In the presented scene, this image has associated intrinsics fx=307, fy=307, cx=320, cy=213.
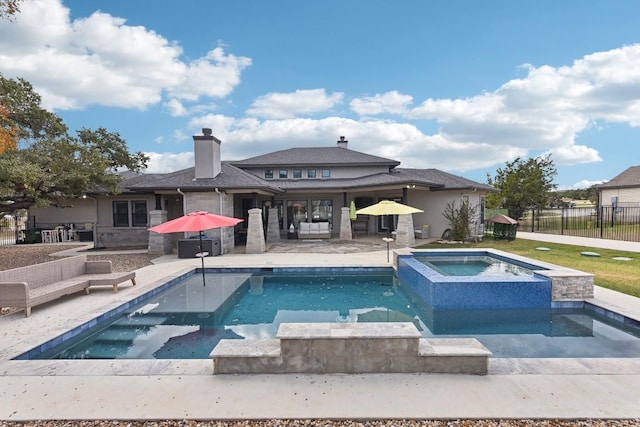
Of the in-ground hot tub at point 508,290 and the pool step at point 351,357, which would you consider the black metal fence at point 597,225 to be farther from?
the pool step at point 351,357

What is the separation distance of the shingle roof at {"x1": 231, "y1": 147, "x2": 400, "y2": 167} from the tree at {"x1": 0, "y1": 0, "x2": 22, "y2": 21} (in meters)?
15.5

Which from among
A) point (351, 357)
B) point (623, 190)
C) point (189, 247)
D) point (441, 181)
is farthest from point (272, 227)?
point (623, 190)

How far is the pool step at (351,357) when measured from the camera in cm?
383

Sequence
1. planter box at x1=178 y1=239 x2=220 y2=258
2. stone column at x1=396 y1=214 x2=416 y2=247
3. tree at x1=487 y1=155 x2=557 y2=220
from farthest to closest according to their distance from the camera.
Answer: tree at x1=487 y1=155 x2=557 y2=220, stone column at x1=396 y1=214 x2=416 y2=247, planter box at x1=178 y1=239 x2=220 y2=258

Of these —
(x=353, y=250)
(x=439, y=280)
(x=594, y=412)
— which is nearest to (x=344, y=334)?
(x=594, y=412)

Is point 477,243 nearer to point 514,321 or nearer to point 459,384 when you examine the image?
point 514,321

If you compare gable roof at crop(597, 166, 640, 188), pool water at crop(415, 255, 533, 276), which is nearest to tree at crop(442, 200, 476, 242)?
pool water at crop(415, 255, 533, 276)

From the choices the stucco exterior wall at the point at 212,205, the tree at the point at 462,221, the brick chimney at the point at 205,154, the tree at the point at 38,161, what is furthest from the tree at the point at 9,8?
the tree at the point at 462,221

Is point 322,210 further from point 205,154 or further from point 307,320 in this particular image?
point 307,320

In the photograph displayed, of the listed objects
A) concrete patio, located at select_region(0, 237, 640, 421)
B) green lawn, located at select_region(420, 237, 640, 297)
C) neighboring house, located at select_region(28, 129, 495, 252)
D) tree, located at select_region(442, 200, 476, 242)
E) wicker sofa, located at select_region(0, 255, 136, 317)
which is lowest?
concrete patio, located at select_region(0, 237, 640, 421)

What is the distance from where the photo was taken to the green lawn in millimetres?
8242

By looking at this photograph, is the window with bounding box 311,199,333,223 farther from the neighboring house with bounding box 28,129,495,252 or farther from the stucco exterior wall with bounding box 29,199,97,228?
the stucco exterior wall with bounding box 29,199,97,228

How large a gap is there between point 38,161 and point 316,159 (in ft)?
49.8

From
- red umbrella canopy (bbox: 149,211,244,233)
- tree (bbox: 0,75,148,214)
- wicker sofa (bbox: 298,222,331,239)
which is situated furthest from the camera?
wicker sofa (bbox: 298,222,331,239)
